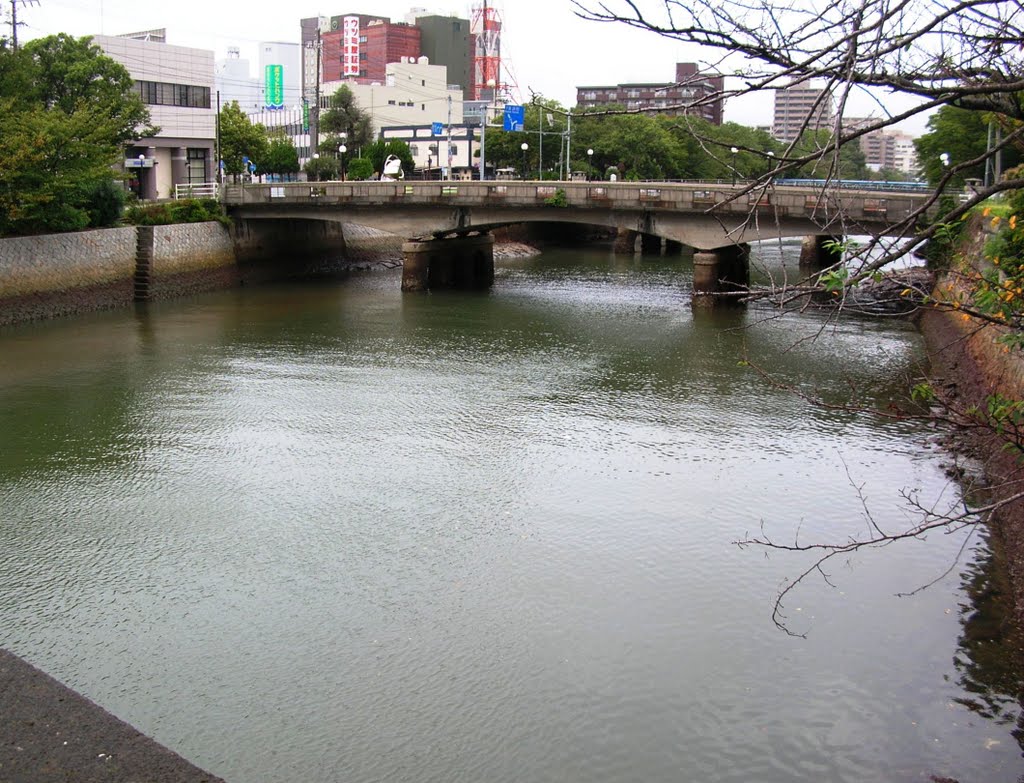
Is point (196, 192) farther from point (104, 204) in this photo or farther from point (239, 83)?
point (239, 83)

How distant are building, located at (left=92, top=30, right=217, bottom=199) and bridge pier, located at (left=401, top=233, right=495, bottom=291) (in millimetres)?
16543

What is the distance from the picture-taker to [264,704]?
9125 mm

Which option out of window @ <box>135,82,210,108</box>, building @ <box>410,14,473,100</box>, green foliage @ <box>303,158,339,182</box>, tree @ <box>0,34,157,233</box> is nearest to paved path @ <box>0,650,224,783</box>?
tree @ <box>0,34,157,233</box>

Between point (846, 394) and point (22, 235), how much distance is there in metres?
23.0

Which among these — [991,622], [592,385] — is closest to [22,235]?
[592,385]

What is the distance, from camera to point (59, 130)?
29.7m

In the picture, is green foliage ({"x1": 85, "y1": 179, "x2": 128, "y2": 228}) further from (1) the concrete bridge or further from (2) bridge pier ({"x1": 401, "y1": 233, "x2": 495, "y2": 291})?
(2) bridge pier ({"x1": 401, "y1": 233, "x2": 495, "y2": 291})

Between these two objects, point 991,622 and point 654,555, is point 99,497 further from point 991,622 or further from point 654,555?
point 991,622

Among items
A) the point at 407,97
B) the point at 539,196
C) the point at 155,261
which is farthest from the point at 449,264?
the point at 407,97

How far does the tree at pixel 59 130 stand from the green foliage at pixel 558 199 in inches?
553

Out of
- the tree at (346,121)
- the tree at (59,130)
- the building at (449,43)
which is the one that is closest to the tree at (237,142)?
the tree at (59,130)

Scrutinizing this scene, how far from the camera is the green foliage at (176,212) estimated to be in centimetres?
3584

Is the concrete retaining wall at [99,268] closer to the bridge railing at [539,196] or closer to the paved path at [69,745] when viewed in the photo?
the bridge railing at [539,196]

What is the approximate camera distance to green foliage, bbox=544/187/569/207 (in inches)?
1374
